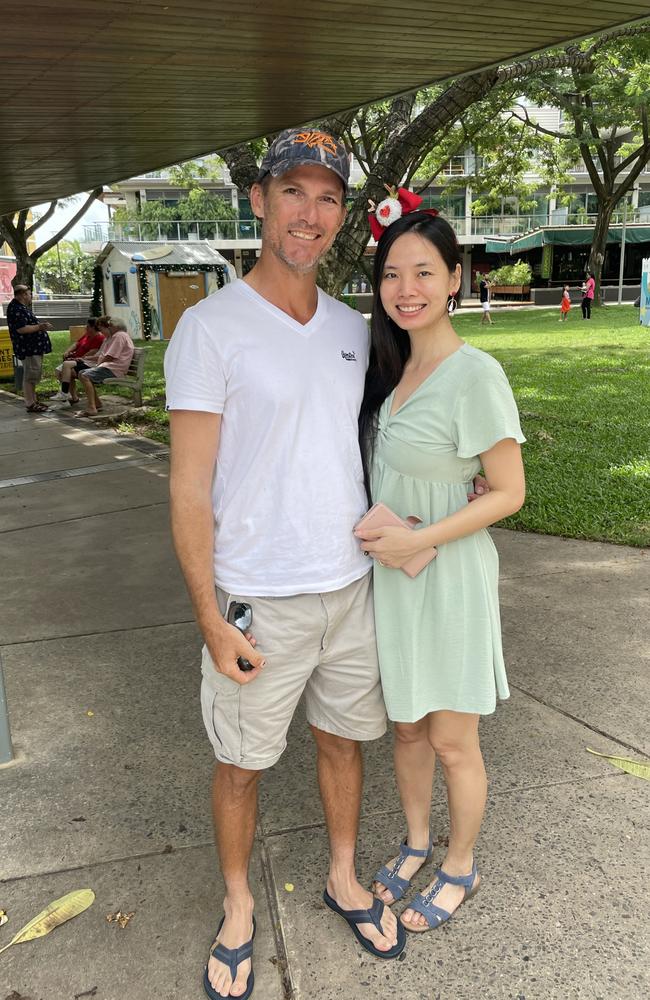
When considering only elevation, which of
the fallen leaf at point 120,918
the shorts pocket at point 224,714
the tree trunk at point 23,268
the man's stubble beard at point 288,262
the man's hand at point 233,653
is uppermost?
the tree trunk at point 23,268

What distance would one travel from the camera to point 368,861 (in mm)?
2420

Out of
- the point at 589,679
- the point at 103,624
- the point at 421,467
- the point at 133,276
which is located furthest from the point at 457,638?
the point at 133,276

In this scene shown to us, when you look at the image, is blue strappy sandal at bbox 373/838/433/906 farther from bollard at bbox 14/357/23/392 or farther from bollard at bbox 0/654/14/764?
bollard at bbox 14/357/23/392

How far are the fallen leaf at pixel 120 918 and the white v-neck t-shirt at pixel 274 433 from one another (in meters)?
1.04

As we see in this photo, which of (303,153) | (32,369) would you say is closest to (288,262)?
(303,153)

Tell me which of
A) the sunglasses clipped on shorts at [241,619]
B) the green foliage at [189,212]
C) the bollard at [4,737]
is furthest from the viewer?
the green foliage at [189,212]

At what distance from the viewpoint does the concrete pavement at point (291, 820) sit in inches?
79.7

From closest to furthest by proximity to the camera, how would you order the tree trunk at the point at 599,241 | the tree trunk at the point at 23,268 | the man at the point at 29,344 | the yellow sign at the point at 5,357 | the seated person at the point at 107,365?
the seated person at the point at 107,365, the man at the point at 29,344, the yellow sign at the point at 5,357, the tree trunk at the point at 23,268, the tree trunk at the point at 599,241

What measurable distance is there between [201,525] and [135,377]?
9.45m

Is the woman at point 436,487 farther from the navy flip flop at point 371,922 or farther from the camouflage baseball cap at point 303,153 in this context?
the camouflage baseball cap at point 303,153

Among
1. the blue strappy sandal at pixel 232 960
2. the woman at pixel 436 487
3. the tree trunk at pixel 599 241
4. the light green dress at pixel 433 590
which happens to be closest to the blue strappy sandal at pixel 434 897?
the woman at pixel 436 487

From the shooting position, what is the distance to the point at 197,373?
177 cm

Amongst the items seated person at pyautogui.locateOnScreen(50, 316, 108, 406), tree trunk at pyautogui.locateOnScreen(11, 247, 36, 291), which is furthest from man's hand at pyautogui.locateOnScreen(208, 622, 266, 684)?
tree trunk at pyautogui.locateOnScreen(11, 247, 36, 291)

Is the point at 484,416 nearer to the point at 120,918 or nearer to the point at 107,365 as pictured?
the point at 120,918
